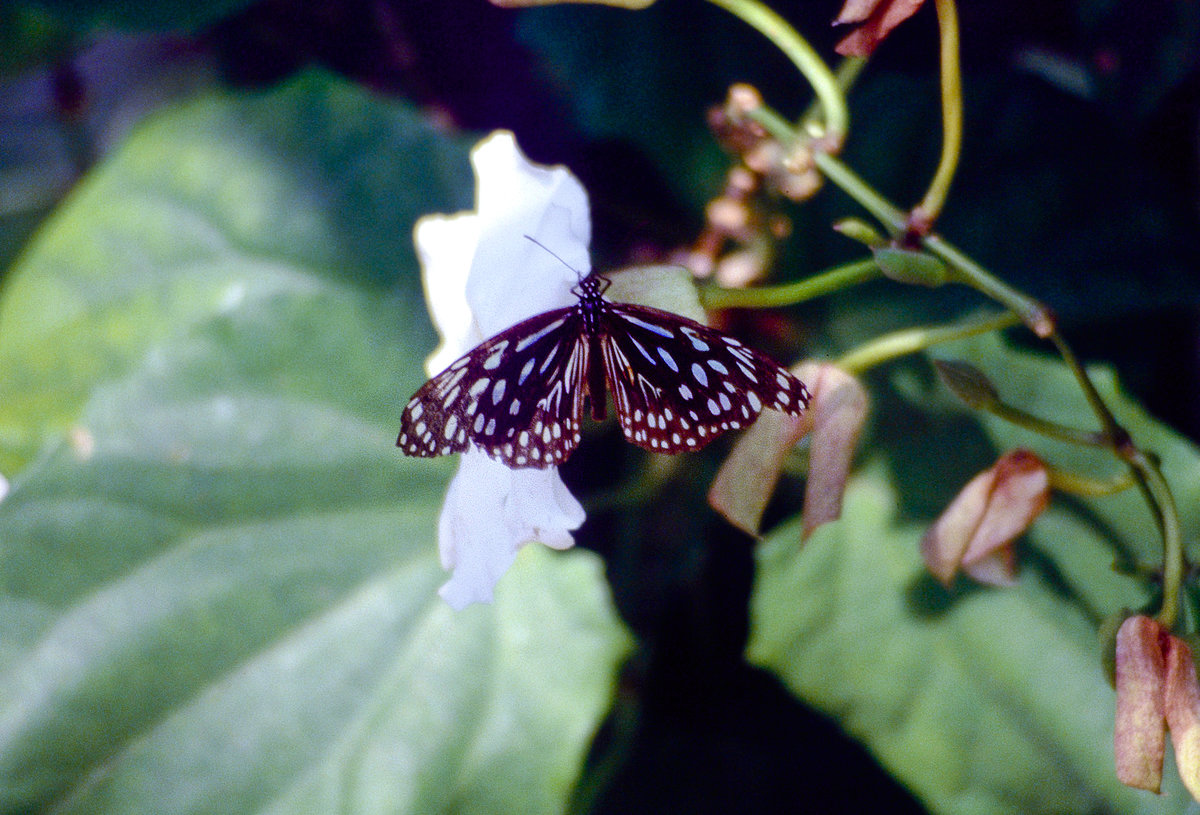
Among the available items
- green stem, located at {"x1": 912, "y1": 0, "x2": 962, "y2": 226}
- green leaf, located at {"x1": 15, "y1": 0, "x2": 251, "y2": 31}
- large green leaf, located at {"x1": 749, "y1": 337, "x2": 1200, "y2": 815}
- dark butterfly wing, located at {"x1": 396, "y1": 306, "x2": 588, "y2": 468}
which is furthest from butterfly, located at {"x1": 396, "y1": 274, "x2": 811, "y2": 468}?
green leaf, located at {"x1": 15, "y1": 0, "x2": 251, "y2": 31}

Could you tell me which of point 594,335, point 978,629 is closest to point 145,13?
point 594,335

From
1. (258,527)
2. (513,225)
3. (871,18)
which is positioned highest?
(871,18)

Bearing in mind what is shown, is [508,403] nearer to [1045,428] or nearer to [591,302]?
[591,302]

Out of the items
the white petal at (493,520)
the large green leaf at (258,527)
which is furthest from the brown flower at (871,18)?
the large green leaf at (258,527)

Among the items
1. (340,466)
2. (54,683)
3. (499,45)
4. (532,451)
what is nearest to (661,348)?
(532,451)

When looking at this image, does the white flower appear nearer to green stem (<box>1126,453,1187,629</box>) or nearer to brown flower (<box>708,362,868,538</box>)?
brown flower (<box>708,362,868,538</box>)

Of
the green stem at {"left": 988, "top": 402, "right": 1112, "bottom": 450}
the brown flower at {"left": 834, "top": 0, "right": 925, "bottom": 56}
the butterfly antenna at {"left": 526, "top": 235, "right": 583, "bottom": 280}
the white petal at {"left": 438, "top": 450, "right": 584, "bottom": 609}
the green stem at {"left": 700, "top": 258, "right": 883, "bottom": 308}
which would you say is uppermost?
the brown flower at {"left": 834, "top": 0, "right": 925, "bottom": 56}

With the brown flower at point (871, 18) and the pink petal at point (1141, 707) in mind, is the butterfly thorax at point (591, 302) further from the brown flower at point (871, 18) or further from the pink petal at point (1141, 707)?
the pink petal at point (1141, 707)
